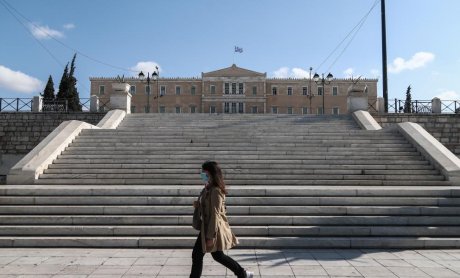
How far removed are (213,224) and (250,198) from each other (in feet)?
13.3

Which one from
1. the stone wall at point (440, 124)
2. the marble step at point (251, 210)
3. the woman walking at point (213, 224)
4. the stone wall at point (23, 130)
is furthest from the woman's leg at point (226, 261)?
the stone wall at point (23, 130)

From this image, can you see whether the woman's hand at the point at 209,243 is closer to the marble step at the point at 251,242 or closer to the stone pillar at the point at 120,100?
the marble step at the point at 251,242

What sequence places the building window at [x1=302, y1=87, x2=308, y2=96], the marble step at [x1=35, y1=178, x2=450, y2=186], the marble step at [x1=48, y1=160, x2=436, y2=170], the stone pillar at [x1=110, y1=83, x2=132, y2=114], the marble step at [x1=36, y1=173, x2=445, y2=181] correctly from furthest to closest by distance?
the building window at [x1=302, y1=87, x2=308, y2=96] < the stone pillar at [x1=110, y1=83, x2=132, y2=114] < the marble step at [x1=48, y1=160, x2=436, y2=170] < the marble step at [x1=36, y1=173, x2=445, y2=181] < the marble step at [x1=35, y1=178, x2=450, y2=186]

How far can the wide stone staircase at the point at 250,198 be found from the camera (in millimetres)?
7504

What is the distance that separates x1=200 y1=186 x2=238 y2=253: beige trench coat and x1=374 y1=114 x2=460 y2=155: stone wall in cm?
1479

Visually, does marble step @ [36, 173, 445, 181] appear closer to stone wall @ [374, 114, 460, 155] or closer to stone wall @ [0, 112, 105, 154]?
stone wall @ [374, 114, 460, 155]

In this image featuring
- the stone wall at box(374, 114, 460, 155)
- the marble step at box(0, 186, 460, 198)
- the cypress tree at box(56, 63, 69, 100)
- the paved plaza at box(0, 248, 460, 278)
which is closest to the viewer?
the paved plaza at box(0, 248, 460, 278)

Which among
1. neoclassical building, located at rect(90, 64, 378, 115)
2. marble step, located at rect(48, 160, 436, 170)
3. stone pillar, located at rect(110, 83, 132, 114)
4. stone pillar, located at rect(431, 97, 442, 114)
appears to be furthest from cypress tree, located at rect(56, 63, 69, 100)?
stone pillar, located at rect(431, 97, 442, 114)

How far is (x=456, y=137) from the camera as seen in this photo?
16562 mm

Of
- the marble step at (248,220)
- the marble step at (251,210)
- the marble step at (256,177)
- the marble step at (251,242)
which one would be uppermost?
the marble step at (256,177)

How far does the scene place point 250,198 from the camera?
847 centimetres

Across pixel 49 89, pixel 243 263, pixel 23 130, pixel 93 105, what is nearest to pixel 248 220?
pixel 243 263

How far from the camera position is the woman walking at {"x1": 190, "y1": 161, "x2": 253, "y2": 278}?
176 inches

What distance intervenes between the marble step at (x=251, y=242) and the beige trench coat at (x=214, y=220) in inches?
107
